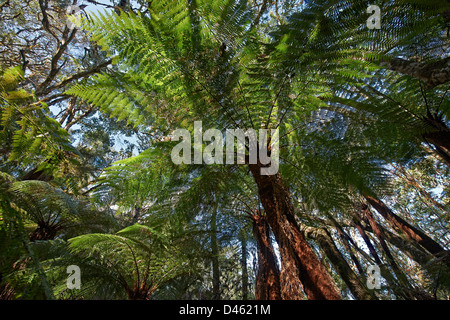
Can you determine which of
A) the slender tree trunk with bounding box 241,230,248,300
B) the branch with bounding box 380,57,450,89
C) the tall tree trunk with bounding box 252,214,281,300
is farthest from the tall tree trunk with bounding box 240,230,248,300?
the branch with bounding box 380,57,450,89

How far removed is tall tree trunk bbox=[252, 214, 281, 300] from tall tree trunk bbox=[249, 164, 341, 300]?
3.06 feet

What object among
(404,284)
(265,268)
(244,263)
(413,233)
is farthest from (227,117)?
(404,284)

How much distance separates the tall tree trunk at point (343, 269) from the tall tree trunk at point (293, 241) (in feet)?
4.79

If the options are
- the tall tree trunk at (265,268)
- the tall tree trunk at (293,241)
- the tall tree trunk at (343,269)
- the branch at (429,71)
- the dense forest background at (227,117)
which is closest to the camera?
the tall tree trunk at (293,241)

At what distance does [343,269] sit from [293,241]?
184 centimetres

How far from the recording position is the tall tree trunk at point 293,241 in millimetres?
985

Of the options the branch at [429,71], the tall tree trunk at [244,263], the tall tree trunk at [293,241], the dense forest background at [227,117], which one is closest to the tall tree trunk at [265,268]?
the dense forest background at [227,117]

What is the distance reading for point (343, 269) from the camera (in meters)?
2.42

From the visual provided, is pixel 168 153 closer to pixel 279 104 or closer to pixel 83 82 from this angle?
pixel 83 82

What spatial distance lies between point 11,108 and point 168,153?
102cm

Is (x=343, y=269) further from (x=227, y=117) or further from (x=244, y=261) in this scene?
(x=227, y=117)

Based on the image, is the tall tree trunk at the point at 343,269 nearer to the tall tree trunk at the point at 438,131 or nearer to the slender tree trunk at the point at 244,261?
the slender tree trunk at the point at 244,261

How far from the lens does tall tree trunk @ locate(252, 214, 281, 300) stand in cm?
188

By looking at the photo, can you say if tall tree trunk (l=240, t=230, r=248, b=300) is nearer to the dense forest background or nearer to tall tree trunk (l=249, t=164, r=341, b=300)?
the dense forest background
